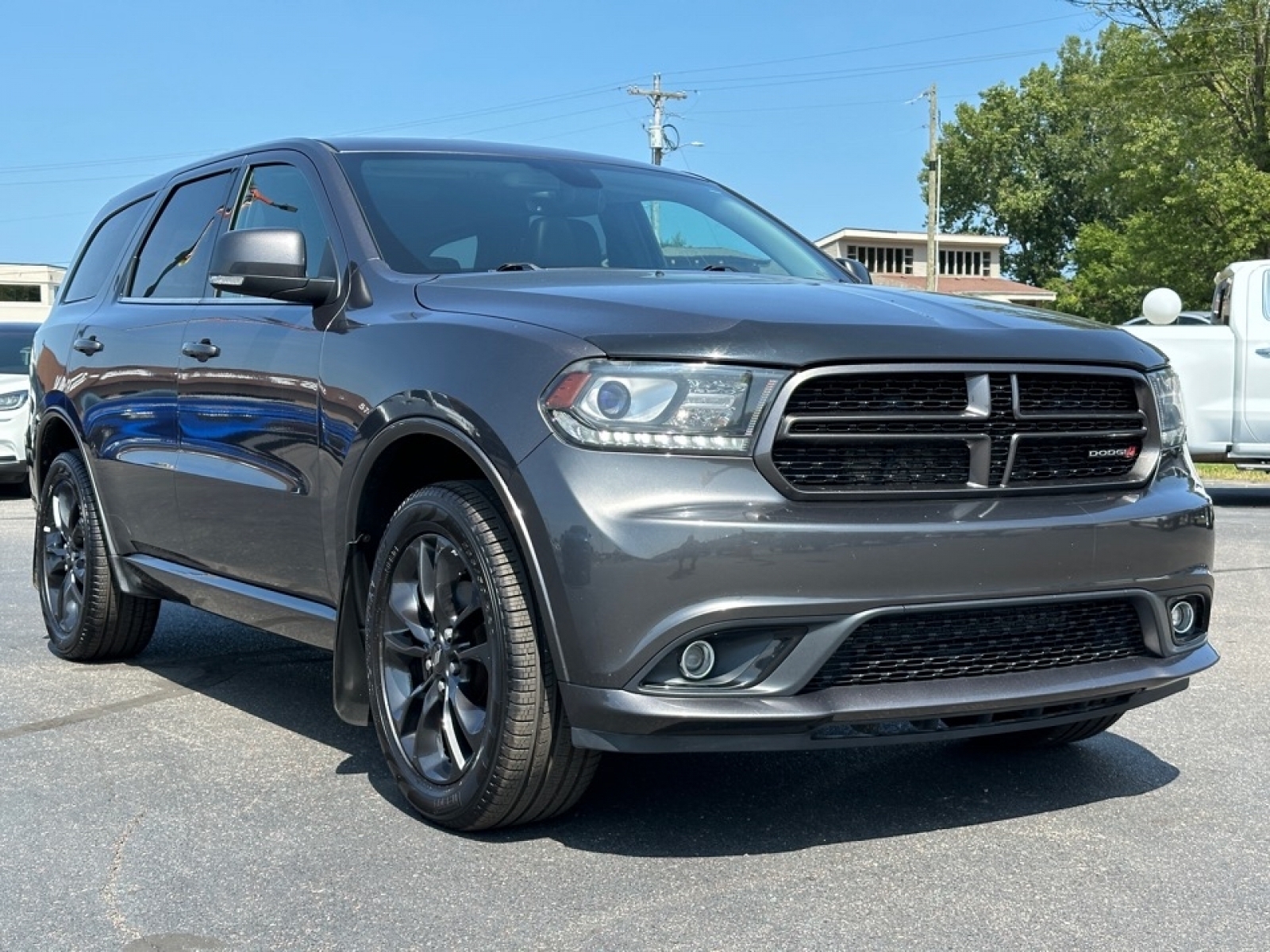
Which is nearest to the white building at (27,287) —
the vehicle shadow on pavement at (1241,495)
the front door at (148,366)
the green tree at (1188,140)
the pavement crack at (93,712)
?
the green tree at (1188,140)

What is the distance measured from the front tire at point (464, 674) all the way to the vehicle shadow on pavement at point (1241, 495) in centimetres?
1162

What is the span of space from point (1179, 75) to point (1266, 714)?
1410 inches

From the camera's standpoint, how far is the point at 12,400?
14781 mm

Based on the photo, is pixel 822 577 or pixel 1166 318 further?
pixel 1166 318

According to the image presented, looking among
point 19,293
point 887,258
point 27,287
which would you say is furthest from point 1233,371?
point 19,293

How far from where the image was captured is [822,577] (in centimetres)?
337

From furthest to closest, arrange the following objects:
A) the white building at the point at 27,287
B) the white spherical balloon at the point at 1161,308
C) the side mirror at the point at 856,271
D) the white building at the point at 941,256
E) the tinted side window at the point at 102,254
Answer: the white building at the point at 27,287 < the white building at the point at 941,256 < the white spherical balloon at the point at 1161,308 < the tinted side window at the point at 102,254 < the side mirror at the point at 856,271

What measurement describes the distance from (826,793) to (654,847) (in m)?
0.66

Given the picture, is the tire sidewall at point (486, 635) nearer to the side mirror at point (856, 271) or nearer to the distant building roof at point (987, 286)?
the side mirror at point (856, 271)

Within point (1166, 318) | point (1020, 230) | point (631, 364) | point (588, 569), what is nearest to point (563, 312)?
point (631, 364)

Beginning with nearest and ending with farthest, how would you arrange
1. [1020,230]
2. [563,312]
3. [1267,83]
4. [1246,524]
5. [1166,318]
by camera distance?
[563,312] → [1246,524] → [1166,318] → [1267,83] → [1020,230]

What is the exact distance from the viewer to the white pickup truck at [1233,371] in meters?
13.4

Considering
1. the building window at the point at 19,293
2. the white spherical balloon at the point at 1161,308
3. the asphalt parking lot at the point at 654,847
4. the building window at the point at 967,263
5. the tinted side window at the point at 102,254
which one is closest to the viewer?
the asphalt parking lot at the point at 654,847

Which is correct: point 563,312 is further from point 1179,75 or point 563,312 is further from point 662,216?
point 1179,75
